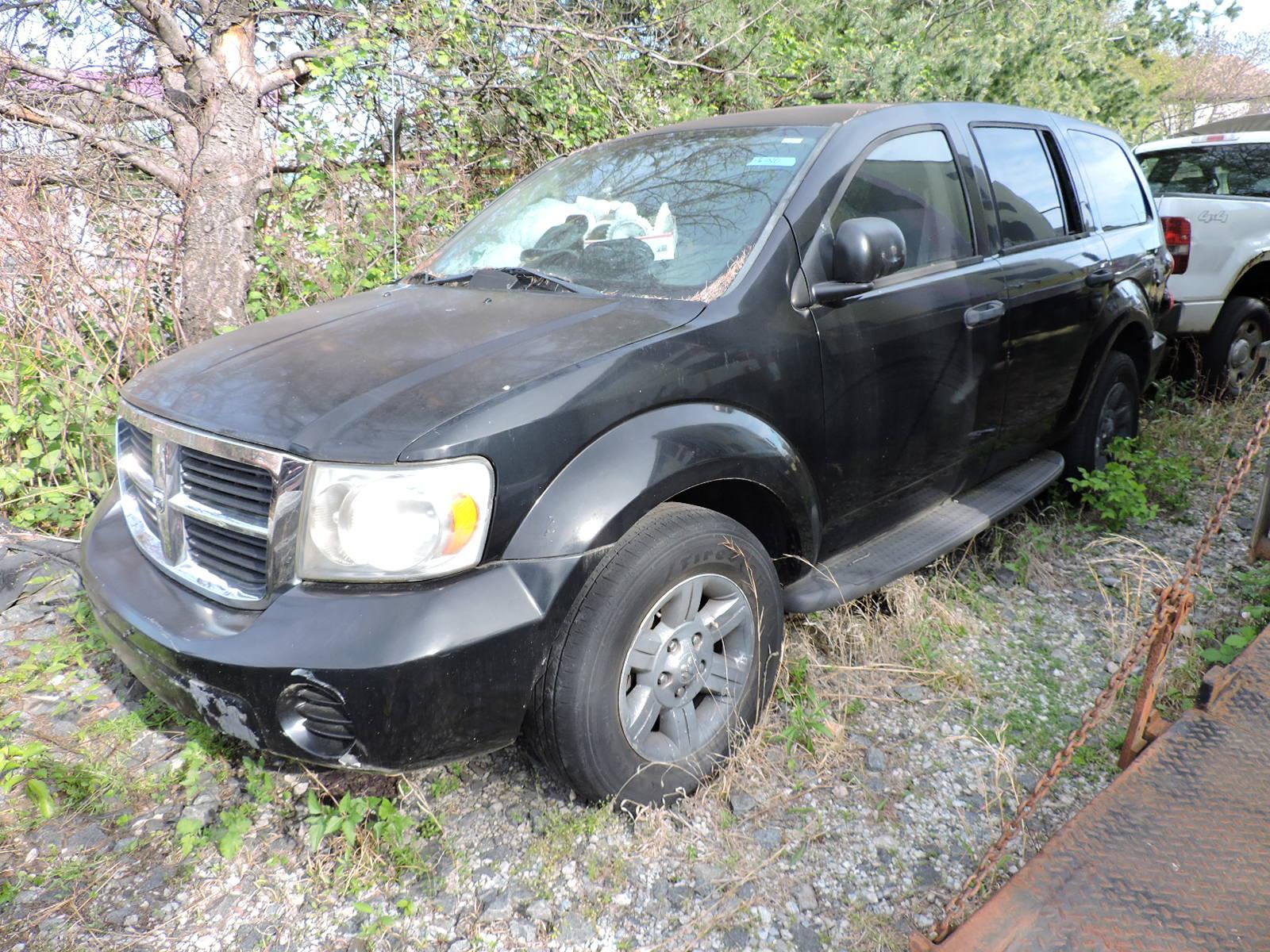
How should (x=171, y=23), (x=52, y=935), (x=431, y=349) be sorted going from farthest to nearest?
(x=171, y=23) → (x=431, y=349) → (x=52, y=935)

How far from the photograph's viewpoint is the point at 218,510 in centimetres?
215

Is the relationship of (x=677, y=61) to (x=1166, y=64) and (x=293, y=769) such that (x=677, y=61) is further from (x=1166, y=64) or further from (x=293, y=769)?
(x=1166, y=64)

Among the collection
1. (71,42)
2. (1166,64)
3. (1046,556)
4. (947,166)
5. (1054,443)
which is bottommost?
(1046,556)

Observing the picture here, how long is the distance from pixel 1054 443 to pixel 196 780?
368 centimetres

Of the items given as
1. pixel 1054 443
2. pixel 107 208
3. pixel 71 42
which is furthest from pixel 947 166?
pixel 71 42

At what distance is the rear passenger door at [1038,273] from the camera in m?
3.40

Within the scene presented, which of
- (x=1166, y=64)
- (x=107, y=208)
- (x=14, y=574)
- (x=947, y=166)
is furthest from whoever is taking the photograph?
(x=1166, y=64)

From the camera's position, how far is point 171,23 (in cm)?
540

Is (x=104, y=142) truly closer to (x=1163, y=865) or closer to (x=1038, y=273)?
→ (x=1038, y=273)

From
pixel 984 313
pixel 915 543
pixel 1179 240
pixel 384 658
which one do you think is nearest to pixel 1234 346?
pixel 1179 240

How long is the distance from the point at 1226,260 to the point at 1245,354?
680 millimetres

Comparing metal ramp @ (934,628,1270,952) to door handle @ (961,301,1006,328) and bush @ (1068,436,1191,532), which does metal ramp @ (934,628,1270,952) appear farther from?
bush @ (1068,436,1191,532)

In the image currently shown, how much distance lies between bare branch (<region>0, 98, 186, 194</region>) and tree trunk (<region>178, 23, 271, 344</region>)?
0.42ft

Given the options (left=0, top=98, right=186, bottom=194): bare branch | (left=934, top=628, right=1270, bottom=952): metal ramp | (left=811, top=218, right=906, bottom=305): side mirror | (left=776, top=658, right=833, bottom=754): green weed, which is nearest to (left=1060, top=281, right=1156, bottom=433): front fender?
(left=811, top=218, right=906, bottom=305): side mirror
